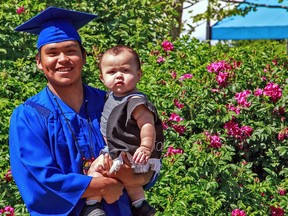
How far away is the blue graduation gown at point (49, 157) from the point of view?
143 inches

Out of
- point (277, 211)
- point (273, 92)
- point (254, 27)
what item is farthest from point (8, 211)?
point (254, 27)

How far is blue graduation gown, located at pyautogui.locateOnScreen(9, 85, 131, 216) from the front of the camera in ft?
11.9

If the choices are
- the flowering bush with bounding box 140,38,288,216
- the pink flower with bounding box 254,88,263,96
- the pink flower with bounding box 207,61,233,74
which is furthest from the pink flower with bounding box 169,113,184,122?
the pink flower with bounding box 254,88,263,96

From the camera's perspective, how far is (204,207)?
5602 millimetres

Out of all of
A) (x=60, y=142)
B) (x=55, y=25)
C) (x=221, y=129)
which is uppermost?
(x=55, y=25)

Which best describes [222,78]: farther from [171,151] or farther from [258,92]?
[171,151]

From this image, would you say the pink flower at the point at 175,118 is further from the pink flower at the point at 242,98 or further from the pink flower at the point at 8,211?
the pink flower at the point at 8,211

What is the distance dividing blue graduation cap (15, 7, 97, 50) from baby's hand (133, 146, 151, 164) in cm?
58

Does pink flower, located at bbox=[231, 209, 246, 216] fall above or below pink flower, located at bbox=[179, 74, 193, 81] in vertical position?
below

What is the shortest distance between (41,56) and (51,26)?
A: 14 centimetres

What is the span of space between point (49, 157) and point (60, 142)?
0.09 metres

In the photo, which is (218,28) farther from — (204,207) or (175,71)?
(204,207)

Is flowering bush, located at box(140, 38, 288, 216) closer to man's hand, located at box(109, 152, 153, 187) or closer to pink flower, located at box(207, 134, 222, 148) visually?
pink flower, located at box(207, 134, 222, 148)

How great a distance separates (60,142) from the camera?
146 inches
